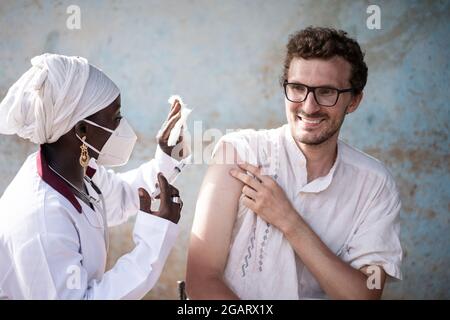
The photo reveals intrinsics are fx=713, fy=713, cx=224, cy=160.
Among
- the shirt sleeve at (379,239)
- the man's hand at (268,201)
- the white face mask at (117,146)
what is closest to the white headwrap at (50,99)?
the white face mask at (117,146)

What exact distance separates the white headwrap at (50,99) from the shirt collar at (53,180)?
0.08 m

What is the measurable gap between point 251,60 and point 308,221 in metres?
1.55

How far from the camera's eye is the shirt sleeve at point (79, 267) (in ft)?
7.94

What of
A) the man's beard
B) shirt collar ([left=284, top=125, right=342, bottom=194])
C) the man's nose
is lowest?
shirt collar ([left=284, top=125, right=342, bottom=194])

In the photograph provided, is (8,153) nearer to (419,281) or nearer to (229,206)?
(229,206)

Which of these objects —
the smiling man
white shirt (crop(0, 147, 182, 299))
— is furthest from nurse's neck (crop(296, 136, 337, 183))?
white shirt (crop(0, 147, 182, 299))

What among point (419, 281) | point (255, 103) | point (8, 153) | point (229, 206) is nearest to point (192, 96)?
point (255, 103)

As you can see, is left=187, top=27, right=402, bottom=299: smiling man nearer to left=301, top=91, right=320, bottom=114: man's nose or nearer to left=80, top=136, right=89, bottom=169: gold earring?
left=301, top=91, right=320, bottom=114: man's nose

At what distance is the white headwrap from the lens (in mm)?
2564

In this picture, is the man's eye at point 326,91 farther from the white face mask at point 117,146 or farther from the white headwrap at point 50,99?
the white headwrap at point 50,99

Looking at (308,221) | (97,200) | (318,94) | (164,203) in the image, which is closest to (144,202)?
(164,203)

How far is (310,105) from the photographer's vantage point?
9.37 feet

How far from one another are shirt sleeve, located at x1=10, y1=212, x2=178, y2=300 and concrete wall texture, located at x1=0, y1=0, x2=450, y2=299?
68.4 inches
